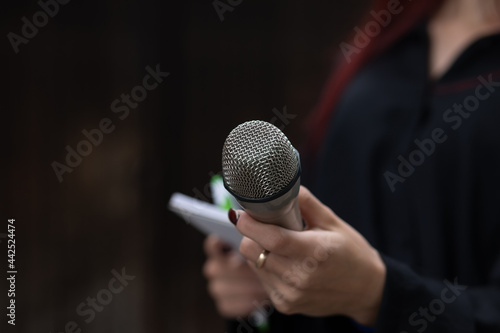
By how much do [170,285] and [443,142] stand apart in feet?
6.23

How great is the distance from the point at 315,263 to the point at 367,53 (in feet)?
2.03

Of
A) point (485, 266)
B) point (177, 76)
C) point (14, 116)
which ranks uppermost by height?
point (14, 116)

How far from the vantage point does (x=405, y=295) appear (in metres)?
0.70

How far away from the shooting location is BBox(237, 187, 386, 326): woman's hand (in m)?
0.55

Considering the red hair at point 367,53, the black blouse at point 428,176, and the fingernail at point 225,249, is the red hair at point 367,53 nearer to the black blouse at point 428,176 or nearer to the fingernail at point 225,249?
the black blouse at point 428,176

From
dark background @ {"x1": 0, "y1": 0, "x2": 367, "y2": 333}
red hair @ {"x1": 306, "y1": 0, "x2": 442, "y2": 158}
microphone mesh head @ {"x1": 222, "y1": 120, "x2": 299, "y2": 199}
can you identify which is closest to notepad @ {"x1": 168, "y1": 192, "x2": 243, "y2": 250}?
microphone mesh head @ {"x1": 222, "y1": 120, "x2": 299, "y2": 199}

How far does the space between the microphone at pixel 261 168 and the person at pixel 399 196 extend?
77mm

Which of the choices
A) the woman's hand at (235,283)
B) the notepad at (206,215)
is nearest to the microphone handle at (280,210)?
the notepad at (206,215)

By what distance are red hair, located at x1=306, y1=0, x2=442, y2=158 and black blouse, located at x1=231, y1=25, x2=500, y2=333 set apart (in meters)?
0.06

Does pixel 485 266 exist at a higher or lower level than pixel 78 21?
lower

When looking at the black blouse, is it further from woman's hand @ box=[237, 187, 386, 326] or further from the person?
woman's hand @ box=[237, 187, 386, 326]

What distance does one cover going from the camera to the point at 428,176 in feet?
2.92

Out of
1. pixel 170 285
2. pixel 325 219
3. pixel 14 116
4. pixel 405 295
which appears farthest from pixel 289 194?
pixel 170 285

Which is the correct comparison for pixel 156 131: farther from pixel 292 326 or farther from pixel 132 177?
pixel 292 326
